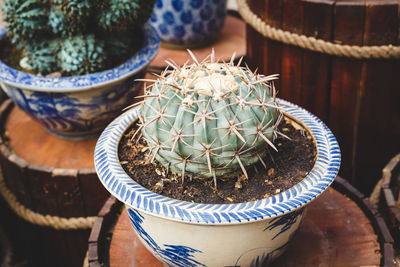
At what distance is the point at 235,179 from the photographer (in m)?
1.20

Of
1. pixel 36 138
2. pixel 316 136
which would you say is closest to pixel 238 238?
pixel 316 136

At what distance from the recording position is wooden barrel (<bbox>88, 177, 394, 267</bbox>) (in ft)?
4.35

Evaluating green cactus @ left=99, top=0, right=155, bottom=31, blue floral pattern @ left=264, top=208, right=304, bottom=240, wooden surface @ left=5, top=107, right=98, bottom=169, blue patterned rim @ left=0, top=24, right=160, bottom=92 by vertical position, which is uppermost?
green cactus @ left=99, top=0, right=155, bottom=31

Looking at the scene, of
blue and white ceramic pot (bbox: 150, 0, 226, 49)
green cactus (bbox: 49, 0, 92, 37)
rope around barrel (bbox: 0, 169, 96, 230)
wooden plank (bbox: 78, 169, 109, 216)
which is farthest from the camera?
blue and white ceramic pot (bbox: 150, 0, 226, 49)

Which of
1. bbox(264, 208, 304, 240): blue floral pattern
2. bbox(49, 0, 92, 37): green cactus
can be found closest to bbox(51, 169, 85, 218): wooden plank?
bbox(49, 0, 92, 37): green cactus

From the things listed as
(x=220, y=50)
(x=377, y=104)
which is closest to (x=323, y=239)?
(x=377, y=104)

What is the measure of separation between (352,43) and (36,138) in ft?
4.57

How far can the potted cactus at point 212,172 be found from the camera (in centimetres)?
107

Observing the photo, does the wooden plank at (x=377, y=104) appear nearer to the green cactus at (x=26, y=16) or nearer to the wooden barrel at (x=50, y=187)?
the wooden barrel at (x=50, y=187)

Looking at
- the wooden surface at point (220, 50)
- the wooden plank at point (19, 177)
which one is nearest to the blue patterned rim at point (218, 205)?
the wooden plank at point (19, 177)

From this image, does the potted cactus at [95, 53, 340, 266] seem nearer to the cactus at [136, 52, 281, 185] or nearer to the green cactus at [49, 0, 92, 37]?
the cactus at [136, 52, 281, 185]

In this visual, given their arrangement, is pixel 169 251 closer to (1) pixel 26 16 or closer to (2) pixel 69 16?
(2) pixel 69 16

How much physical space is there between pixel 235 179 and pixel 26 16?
107 centimetres

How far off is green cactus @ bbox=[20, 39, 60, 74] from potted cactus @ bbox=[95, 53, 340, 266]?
2.53 ft
